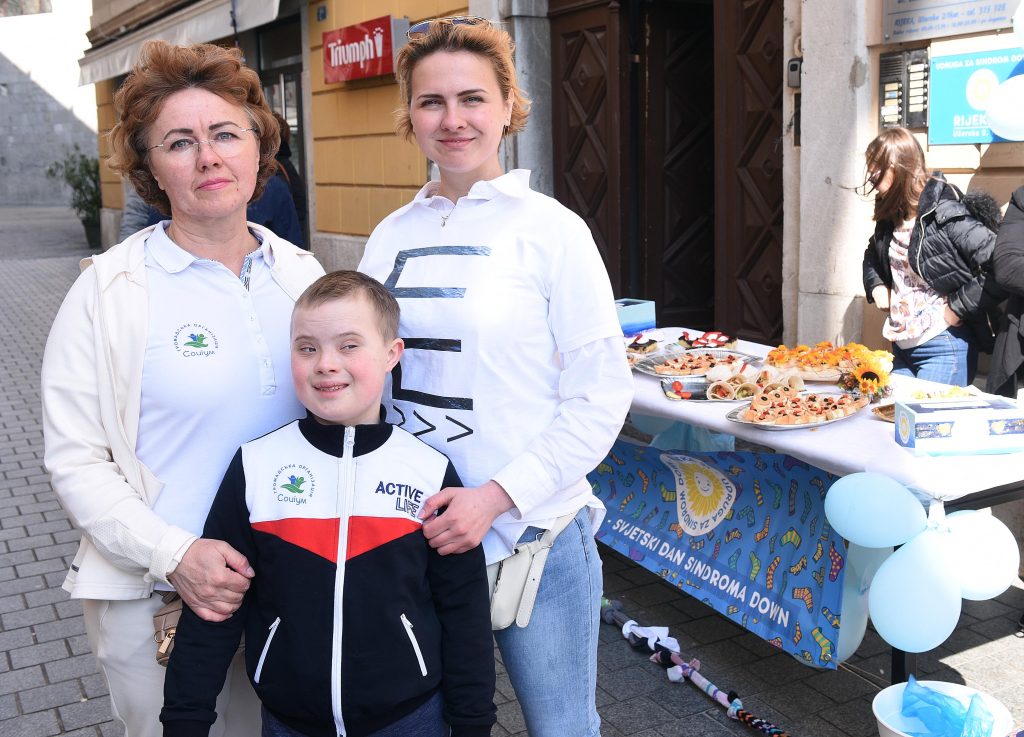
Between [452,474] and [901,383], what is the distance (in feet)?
A: 7.98

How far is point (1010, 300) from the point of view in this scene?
436 cm

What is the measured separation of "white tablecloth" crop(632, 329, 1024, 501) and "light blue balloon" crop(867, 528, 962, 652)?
153 mm

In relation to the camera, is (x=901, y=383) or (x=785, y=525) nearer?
(x=785, y=525)

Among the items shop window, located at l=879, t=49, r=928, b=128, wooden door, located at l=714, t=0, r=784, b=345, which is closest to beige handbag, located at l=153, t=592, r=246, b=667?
shop window, located at l=879, t=49, r=928, b=128

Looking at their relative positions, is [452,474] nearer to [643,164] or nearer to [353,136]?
[643,164]

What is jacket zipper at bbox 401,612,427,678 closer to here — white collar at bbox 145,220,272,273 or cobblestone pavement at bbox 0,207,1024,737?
white collar at bbox 145,220,272,273

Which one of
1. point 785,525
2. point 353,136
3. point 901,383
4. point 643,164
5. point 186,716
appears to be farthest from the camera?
point 353,136

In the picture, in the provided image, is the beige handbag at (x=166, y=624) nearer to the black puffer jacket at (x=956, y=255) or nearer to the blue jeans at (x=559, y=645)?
the blue jeans at (x=559, y=645)

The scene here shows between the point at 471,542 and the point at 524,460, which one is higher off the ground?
the point at 524,460

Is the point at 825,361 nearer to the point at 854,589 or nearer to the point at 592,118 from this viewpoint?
the point at 854,589

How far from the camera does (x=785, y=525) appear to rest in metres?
3.55

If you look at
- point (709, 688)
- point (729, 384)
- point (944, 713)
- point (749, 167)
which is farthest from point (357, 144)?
point (944, 713)

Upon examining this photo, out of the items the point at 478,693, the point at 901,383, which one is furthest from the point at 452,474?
the point at 901,383

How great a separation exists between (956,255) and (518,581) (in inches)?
132
